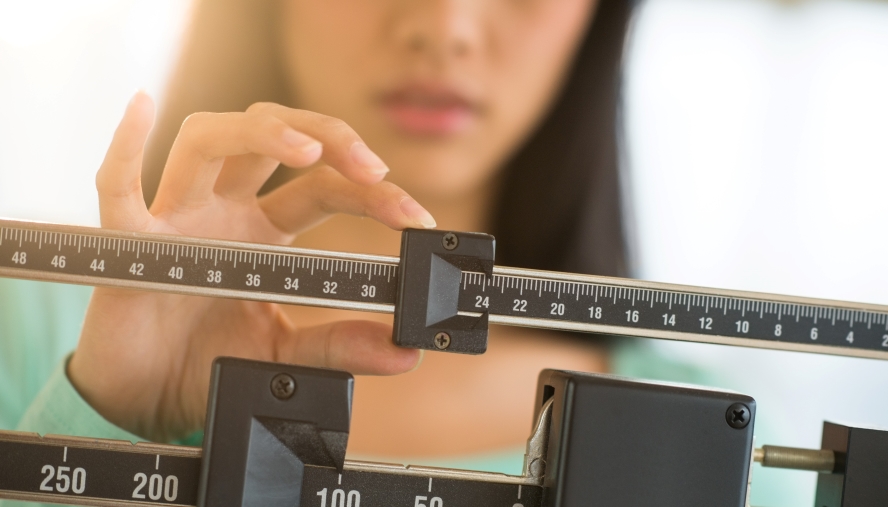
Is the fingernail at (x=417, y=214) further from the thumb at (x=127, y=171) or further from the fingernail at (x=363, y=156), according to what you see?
the thumb at (x=127, y=171)

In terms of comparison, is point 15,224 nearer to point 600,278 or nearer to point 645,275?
point 600,278

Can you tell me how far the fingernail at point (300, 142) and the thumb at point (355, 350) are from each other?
0.21m

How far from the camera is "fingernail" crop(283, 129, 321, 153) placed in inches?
24.5

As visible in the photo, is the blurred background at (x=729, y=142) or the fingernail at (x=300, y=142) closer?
the fingernail at (x=300, y=142)

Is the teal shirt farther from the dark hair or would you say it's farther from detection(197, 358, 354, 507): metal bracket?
detection(197, 358, 354, 507): metal bracket

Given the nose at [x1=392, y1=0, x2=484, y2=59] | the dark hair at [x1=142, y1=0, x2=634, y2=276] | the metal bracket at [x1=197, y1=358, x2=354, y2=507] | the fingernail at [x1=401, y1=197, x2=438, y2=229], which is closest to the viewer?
the metal bracket at [x1=197, y1=358, x2=354, y2=507]

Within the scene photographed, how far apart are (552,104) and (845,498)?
2.81 ft

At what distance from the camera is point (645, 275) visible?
4.42 ft

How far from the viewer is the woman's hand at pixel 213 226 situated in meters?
0.64

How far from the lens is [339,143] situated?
642mm

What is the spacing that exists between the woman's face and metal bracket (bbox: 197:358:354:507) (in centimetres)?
70

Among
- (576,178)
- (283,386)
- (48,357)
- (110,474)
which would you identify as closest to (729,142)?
(576,178)

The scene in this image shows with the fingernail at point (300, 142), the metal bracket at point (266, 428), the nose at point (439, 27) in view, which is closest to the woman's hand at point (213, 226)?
the fingernail at point (300, 142)

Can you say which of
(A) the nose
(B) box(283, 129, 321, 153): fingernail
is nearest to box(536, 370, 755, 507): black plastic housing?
(B) box(283, 129, 321, 153): fingernail
